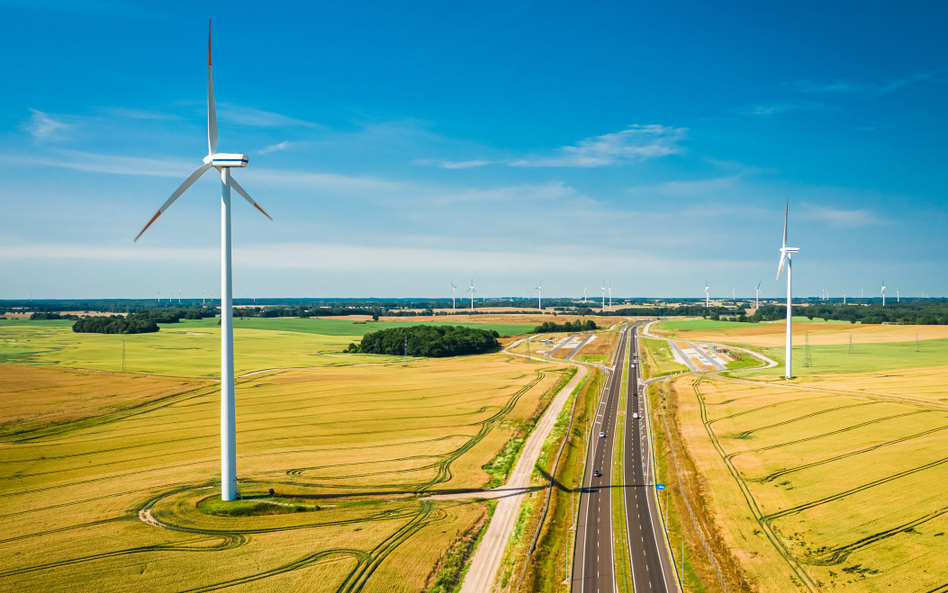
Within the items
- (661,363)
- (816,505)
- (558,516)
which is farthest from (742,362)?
(558,516)

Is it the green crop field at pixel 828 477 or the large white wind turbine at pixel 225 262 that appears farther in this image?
the large white wind turbine at pixel 225 262

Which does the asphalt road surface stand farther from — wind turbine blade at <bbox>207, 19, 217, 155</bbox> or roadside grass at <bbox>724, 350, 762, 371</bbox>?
roadside grass at <bbox>724, 350, 762, 371</bbox>

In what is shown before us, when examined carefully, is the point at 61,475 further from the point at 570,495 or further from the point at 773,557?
the point at 773,557

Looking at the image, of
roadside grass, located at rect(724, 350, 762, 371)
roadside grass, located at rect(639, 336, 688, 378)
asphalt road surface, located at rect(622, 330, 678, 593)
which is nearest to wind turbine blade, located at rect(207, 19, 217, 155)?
asphalt road surface, located at rect(622, 330, 678, 593)

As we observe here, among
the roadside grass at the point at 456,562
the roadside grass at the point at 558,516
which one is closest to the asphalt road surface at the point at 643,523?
the roadside grass at the point at 558,516

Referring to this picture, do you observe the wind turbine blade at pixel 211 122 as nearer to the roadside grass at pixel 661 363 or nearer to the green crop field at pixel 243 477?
the green crop field at pixel 243 477

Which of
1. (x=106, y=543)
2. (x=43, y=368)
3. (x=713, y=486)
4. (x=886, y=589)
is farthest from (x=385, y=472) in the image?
(x=43, y=368)
